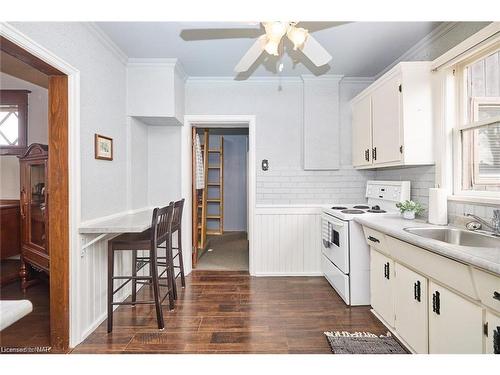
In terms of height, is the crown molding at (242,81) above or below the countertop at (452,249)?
above

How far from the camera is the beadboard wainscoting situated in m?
3.48

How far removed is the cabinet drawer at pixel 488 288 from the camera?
3.73 ft

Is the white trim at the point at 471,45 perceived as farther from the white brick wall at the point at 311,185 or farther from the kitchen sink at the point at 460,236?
the white brick wall at the point at 311,185

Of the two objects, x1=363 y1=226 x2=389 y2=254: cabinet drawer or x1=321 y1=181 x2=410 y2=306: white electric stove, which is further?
x1=321 y1=181 x2=410 y2=306: white electric stove

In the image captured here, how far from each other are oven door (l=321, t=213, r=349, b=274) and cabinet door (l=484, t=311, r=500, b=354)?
1.41 m

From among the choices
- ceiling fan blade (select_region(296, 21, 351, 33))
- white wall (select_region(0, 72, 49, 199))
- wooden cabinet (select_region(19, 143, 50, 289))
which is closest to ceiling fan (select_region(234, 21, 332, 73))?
ceiling fan blade (select_region(296, 21, 351, 33))

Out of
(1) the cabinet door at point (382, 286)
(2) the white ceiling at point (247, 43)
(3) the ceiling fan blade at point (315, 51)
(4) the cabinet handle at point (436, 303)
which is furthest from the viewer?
(2) the white ceiling at point (247, 43)

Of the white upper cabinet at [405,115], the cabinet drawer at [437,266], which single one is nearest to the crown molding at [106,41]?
the white upper cabinet at [405,115]

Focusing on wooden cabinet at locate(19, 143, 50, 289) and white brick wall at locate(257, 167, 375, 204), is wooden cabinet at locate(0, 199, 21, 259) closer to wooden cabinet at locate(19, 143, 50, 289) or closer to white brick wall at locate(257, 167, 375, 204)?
wooden cabinet at locate(19, 143, 50, 289)

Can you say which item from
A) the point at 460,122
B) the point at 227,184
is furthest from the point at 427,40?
the point at 227,184

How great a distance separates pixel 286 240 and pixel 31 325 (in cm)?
266

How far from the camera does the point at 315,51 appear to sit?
195 centimetres

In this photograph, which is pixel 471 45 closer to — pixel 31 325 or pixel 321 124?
pixel 321 124

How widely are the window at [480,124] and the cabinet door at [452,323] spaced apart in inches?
35.1
